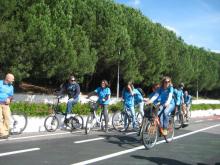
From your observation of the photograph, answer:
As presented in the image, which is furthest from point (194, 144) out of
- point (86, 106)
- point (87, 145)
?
point (86, 106)

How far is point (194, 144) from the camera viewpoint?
1245 centimetres

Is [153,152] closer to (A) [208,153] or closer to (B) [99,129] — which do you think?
(A) [208,153]

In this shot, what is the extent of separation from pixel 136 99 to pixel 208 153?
6.18 meters

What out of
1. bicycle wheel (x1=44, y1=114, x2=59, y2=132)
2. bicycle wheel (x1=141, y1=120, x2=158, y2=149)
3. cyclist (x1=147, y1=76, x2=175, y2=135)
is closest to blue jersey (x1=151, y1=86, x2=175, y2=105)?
cyclist (x1=147, y1=76, x2=175, y2=135)

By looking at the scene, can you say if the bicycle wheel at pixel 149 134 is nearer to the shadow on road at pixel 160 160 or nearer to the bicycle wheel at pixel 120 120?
the shadow on road at pixel 160 160

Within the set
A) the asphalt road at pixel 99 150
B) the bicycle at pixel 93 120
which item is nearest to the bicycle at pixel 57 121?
the bicycle at pixel 93 120

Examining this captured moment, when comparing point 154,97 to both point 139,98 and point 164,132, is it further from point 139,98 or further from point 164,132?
point 139,98

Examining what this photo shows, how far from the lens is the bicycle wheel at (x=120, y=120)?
15415 millimetres

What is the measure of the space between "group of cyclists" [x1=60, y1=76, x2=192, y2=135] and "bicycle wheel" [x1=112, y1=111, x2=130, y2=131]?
0.57 feet

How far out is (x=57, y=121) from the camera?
47.2 feet

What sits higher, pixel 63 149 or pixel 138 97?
pixel 138 97

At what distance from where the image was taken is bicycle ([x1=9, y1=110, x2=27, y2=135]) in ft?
41.9

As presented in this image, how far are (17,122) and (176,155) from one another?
17.1 ft

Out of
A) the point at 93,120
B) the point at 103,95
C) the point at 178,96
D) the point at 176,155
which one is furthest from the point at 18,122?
the point at 178,96
